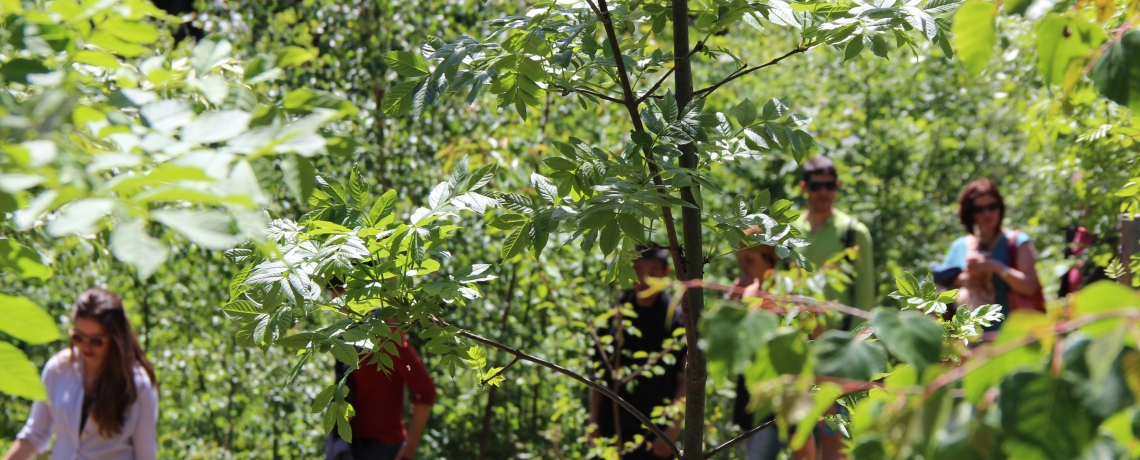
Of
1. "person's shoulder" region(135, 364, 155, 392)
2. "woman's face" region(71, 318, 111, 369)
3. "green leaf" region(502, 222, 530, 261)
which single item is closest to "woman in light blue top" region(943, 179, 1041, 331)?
"green leaf" region(502, 222, 530, 261)

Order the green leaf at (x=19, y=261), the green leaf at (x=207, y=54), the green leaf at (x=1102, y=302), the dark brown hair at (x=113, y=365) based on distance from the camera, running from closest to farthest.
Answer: the green leaf at (x=1102, y=302) < the green leaf at (x=207, y=54) < the green leaf at (x=19, y=261) < the dark brown hair at (x=113, y=365)

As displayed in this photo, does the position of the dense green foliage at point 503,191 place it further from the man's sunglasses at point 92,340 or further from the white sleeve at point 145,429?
the white sleeve at point 145,429

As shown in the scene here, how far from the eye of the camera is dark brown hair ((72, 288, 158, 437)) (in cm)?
376

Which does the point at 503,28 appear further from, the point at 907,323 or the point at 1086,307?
the point at 1086,307

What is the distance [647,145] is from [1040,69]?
0.80m

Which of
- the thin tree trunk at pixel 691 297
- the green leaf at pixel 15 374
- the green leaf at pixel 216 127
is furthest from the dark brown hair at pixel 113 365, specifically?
the green leaf at pixel 216 127

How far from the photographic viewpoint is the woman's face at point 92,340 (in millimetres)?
3895

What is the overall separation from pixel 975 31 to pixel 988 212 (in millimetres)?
3945

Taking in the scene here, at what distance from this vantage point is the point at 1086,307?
787 millimetres

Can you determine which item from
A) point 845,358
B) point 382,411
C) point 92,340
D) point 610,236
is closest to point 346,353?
point 610,236

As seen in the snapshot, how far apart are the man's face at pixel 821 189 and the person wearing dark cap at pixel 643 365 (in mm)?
797

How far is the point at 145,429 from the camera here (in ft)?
12.5

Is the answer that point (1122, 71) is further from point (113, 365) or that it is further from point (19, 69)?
point (113, 365)

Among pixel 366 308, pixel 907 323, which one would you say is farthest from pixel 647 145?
pixel 907 323
